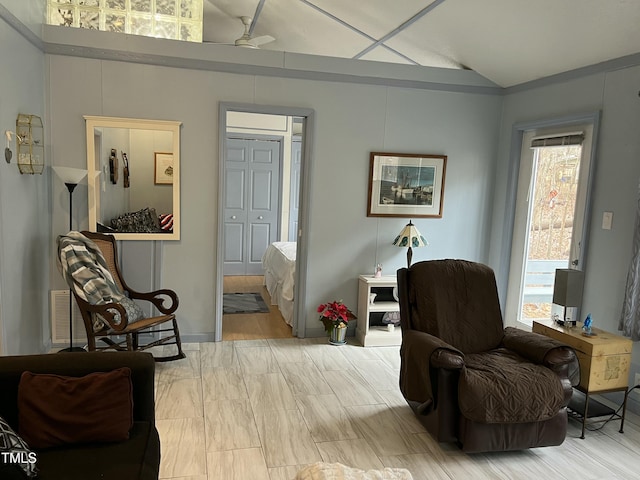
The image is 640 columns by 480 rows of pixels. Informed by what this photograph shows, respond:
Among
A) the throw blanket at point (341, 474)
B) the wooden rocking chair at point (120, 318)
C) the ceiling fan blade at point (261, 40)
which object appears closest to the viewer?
the throw blanket at point (341, 474)

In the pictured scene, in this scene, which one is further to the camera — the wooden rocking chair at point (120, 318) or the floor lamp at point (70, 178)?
the floor lamp at point (70, 178)

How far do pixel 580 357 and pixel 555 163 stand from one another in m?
1.88

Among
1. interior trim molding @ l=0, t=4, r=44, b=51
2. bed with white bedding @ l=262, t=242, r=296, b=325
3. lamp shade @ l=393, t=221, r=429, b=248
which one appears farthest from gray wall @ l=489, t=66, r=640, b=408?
interior trim molding @ l=0, t=4, r=44, b=51

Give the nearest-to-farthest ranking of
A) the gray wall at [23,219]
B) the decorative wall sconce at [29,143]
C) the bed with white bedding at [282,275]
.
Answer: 1. the gray wall at [23,219]
2. the decorative wall sconce at [29,143]
3. the bed with white bedding at [282,275]

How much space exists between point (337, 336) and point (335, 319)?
0.60 feet

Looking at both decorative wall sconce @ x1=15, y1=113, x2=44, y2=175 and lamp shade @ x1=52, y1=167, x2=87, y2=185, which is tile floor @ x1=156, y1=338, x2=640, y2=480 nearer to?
lamp shade @ x1=52, y1=167, x2=87, y2=185

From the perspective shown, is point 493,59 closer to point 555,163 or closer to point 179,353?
point 555,163

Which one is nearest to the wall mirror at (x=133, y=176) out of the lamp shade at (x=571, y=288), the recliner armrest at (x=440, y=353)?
the recliner armrest at (x=440, y=353)

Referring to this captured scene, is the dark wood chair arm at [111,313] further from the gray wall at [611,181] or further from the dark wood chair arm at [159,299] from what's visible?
the gray wall at [611,181]

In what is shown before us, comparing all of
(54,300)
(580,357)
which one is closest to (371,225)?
(580,357)

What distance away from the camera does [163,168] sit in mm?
4164

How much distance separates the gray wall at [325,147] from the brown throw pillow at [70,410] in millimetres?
2384

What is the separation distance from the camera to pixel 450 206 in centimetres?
488

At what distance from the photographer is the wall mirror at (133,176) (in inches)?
159
